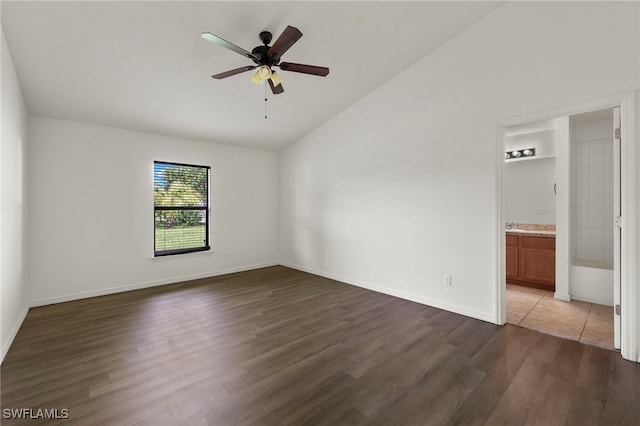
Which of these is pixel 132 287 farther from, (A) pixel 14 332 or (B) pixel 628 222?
(B) pixel 628 222

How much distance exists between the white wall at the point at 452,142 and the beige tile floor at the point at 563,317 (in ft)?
1.72

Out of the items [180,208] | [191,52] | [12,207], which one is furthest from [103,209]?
[191,52]

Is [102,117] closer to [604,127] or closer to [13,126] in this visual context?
[13,126]

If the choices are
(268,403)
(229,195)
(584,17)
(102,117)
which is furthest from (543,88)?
(102,117)

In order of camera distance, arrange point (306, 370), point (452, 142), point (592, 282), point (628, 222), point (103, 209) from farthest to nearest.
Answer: point (103, 209) → point (592, 282) → point (452, 142) → point (628, 222) → point (306, 370)

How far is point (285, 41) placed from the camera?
2.33 m

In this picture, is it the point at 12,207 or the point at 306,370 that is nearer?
the point at 306,370

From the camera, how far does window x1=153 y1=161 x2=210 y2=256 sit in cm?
486

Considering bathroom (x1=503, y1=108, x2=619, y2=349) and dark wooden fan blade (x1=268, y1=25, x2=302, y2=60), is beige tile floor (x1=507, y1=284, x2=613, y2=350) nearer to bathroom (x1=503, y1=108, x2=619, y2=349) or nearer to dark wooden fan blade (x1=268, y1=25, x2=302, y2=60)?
bathroom (x1=503, y1=108, x2=619, y2=349)

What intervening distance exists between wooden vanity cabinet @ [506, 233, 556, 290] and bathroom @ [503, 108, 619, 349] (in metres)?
0.01

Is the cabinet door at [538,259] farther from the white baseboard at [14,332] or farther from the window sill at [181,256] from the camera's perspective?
the white baseboard at [14,332]

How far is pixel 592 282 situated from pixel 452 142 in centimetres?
269

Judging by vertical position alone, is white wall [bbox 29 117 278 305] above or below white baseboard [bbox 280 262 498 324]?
above

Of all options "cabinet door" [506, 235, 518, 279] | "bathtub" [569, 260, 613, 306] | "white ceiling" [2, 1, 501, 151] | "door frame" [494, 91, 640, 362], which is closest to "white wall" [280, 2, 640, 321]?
"door frame" [494, 91, 640, 362]
